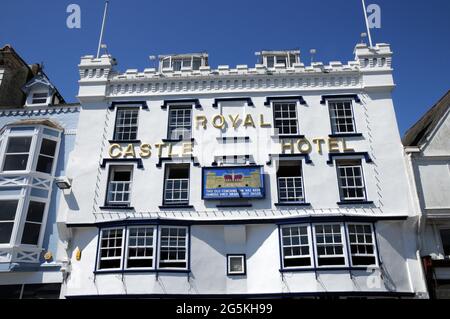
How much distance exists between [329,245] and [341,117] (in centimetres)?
654

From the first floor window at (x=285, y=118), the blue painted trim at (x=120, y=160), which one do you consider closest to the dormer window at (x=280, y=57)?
the first floor window at (x=285, y=118)

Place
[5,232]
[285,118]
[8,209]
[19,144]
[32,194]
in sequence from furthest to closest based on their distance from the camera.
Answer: [19,144]
[285,118]
[32,194]
[8,209]
[5,232]

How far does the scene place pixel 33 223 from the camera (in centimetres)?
1909

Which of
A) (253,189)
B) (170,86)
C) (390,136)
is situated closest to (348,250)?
(253,189)

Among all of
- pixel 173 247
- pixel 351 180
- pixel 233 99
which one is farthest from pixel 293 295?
pixel 233 99

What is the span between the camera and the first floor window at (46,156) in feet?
66.8

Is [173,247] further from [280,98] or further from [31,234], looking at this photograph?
[280,98]

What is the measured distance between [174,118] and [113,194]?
15.8 ft

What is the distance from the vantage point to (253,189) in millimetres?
18281

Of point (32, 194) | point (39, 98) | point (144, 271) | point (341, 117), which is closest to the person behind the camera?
point (144, 271)

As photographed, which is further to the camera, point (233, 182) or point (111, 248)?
point (233, 182)

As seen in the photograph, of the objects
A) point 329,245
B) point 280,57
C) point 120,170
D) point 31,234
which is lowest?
point 329,245
